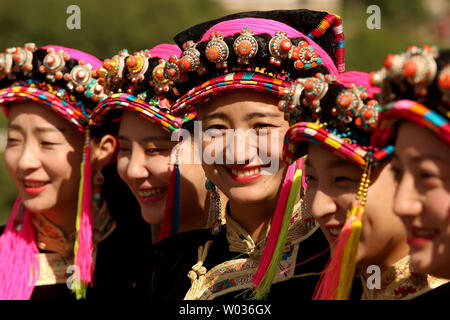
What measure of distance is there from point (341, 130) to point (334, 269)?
0.49m

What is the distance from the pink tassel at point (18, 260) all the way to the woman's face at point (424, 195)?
266 cm

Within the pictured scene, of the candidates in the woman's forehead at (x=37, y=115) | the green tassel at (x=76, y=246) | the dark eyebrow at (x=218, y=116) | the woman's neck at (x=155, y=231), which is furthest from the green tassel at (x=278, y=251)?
the woman's forehead at (x=37, y=115)

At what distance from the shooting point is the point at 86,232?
175 inches

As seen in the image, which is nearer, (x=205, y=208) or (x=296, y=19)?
(x=296, y=19)

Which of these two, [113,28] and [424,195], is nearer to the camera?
[424,195]

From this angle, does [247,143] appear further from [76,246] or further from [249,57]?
[76,246]

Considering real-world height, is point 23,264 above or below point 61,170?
below

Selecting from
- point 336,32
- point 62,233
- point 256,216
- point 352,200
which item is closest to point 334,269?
point 352,200

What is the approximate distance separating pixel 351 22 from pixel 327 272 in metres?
27.0

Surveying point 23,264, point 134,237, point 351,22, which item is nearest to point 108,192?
point 134,237
